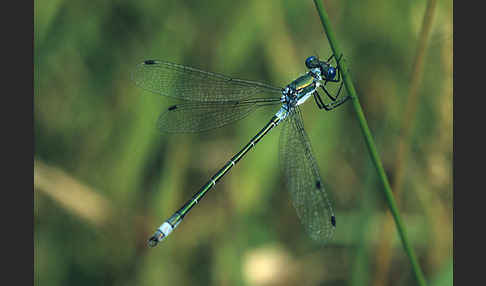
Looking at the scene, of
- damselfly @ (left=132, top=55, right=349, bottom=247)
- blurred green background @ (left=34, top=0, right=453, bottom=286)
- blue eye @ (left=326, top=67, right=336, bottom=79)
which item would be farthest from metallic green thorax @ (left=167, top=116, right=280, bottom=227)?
blue eye @ (left=326, top=67, right=336, bottom=79)

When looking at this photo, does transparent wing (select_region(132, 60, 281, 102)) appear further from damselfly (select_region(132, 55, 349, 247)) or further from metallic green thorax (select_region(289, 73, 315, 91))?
metallic green thorax (select_region(289, 73, 315, 91))

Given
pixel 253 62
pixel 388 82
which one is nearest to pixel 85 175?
pixel 253 62

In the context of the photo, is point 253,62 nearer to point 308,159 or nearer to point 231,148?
point 231,148

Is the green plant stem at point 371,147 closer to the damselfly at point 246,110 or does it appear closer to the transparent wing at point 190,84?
the damselfly at point 246,110

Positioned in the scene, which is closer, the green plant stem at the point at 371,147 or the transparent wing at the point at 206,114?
the green plant stem at the point at 371,147

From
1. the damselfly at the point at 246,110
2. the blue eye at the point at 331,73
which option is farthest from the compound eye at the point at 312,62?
the blue eye at the point at 331,73

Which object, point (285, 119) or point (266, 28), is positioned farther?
point (266, 28)

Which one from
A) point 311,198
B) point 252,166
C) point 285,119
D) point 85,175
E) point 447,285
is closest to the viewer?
point 447,285
